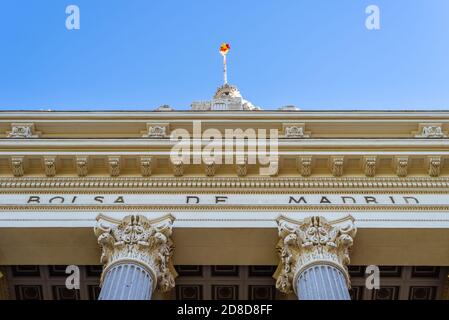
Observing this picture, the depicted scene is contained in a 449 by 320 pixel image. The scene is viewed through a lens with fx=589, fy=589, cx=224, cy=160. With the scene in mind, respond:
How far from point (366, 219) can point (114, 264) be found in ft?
23.9

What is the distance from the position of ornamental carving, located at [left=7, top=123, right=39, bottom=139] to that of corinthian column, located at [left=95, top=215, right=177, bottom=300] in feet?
24.9

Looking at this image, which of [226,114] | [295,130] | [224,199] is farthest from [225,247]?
[226,114]

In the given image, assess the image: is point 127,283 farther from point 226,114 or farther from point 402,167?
point 226,114

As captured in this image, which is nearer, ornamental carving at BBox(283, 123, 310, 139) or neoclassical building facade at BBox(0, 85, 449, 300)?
neoclassical building facade at BBox(0, 85, 449, 300)

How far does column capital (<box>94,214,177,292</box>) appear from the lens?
49.8 ft

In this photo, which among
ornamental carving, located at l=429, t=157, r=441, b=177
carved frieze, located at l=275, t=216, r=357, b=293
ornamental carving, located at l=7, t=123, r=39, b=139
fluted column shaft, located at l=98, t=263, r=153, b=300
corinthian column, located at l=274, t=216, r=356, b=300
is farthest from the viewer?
ornamental carving, located at l=7, t=123, r=39, b=139

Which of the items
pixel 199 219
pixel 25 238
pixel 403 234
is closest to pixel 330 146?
pixel 403 234

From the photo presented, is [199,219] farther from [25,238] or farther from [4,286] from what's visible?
[4,286]

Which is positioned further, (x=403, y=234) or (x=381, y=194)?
(x=381, y=194)

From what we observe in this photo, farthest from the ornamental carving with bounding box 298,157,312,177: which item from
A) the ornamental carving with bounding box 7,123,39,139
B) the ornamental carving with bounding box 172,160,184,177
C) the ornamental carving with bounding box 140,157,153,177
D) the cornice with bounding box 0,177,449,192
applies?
the ornamental carving with bounding box 7,123,39,139

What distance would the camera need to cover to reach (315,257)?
15188mm

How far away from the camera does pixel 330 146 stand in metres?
18.8

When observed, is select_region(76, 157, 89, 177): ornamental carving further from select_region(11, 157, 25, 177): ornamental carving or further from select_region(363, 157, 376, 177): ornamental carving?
select_region(363, 157, 376, 177): ornamental carving

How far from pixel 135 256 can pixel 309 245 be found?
15.0 ft
